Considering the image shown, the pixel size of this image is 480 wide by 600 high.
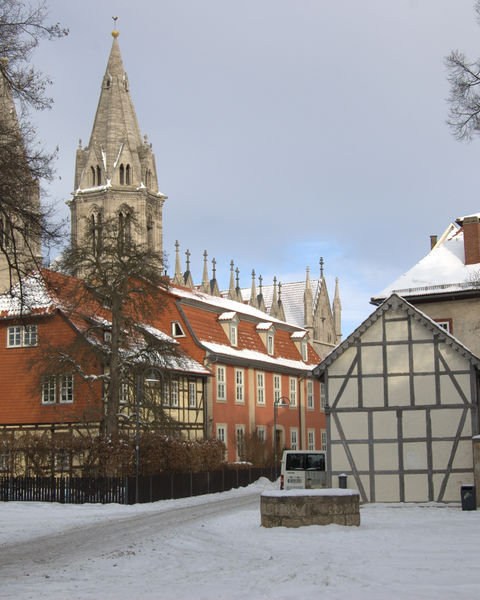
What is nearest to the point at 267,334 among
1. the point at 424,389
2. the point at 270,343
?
the point at 270,343

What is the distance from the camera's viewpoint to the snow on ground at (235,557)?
12.2 metres

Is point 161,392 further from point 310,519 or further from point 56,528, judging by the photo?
point 310,519

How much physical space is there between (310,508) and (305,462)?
1125 centimetres

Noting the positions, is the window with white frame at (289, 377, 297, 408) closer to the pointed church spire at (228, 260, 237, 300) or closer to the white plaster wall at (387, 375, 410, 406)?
the white plaster wall at (387, 375, 410, 406)

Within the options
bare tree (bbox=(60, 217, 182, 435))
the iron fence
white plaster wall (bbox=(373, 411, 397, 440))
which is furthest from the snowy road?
bare tree (bbox=(60, 217, 182, 435))

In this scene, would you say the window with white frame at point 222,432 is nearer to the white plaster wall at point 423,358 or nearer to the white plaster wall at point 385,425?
the white plaster wall at point 385,425

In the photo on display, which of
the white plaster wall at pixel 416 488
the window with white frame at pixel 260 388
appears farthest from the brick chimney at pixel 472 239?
the window with white frame at pixel 260 388

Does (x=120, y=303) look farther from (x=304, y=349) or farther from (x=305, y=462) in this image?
(x=304, y=349)

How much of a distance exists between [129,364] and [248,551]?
1788 cm

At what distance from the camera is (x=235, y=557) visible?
15.8 m

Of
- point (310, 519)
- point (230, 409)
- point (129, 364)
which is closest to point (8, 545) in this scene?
point (310, 519)

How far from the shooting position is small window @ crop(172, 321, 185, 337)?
47531 millimetres

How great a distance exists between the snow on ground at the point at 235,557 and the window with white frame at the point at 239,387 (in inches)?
919

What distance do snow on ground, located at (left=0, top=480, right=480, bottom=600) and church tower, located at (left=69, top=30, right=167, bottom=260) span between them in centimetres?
6458
